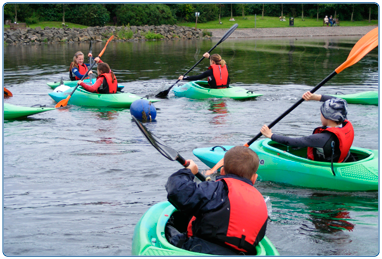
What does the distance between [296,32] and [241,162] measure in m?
45.6

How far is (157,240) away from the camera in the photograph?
300cm

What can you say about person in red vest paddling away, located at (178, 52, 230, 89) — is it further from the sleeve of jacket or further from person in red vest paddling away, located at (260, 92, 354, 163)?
the sleeve of jacket

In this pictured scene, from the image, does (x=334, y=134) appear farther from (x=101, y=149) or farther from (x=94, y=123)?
(x=94, y=123)

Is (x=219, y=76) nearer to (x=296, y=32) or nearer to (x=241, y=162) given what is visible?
(x=241, y=162)

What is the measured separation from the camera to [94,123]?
27.8 ft

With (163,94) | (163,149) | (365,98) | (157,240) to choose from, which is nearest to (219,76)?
(163,94)

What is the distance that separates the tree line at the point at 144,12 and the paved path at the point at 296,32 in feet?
10.5

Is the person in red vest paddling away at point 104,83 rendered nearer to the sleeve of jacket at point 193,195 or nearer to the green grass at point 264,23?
the sleeve of jacket at point 193,195

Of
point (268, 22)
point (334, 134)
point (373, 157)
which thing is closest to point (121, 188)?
point (334, 134)

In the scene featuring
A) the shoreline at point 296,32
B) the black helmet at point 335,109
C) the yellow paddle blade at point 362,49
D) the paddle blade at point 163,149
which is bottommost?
the paddle blade at point 163,149

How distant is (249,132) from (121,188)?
333 centimetres

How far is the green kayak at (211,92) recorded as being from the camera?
34.5 feet

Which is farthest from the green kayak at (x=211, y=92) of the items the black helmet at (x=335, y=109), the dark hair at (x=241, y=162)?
the dark hair at (x=241, y=162)

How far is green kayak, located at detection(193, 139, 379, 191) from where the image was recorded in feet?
15.5
